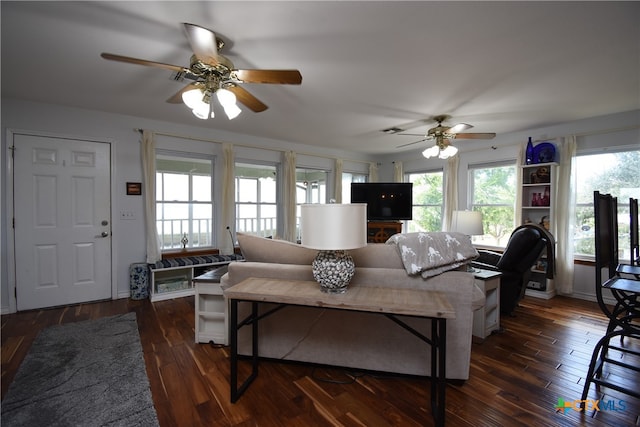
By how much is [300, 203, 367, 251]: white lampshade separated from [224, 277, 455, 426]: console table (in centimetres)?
30

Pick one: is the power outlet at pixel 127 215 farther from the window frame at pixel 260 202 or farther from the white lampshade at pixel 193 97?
the white lampshade at pixel 193 97

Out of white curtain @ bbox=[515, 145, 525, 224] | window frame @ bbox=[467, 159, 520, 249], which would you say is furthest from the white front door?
white curtain @ bbox=[515, 145, 525, 224]

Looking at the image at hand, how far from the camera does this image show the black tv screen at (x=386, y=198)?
5.46 meters

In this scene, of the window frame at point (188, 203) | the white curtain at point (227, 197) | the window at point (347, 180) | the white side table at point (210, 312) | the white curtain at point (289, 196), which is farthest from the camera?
the window at point (347, 180)

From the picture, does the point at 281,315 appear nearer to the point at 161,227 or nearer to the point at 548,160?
the point at 161,227

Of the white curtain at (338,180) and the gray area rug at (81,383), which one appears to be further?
the white curtain at (338,180)

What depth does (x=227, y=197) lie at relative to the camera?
171 inches

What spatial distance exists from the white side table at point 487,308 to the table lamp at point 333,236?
151 centimetres

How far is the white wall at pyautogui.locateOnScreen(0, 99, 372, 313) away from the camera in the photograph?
311 centimetres

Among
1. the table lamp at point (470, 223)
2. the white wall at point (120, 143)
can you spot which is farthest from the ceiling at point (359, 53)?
the table lamp at point (470, 223)

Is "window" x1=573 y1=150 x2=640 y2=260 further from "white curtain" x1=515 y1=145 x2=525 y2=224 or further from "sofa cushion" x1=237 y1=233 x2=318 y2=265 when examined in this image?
"sofa cushion" x1=237 y1=233 x2=318 y2=265

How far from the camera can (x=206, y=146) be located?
4.30 meters

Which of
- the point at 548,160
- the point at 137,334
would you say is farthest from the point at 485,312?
the point at 137,334

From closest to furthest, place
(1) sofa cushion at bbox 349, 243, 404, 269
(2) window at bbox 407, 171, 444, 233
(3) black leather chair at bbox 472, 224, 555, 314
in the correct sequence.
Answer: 1. (1) sofa cushion at bbox 349, 243, 404, 269
2. (3) black leather chair at bbox 472, 224, 555, 314
3. (2) window at bbox 407, 171, 444, 233
